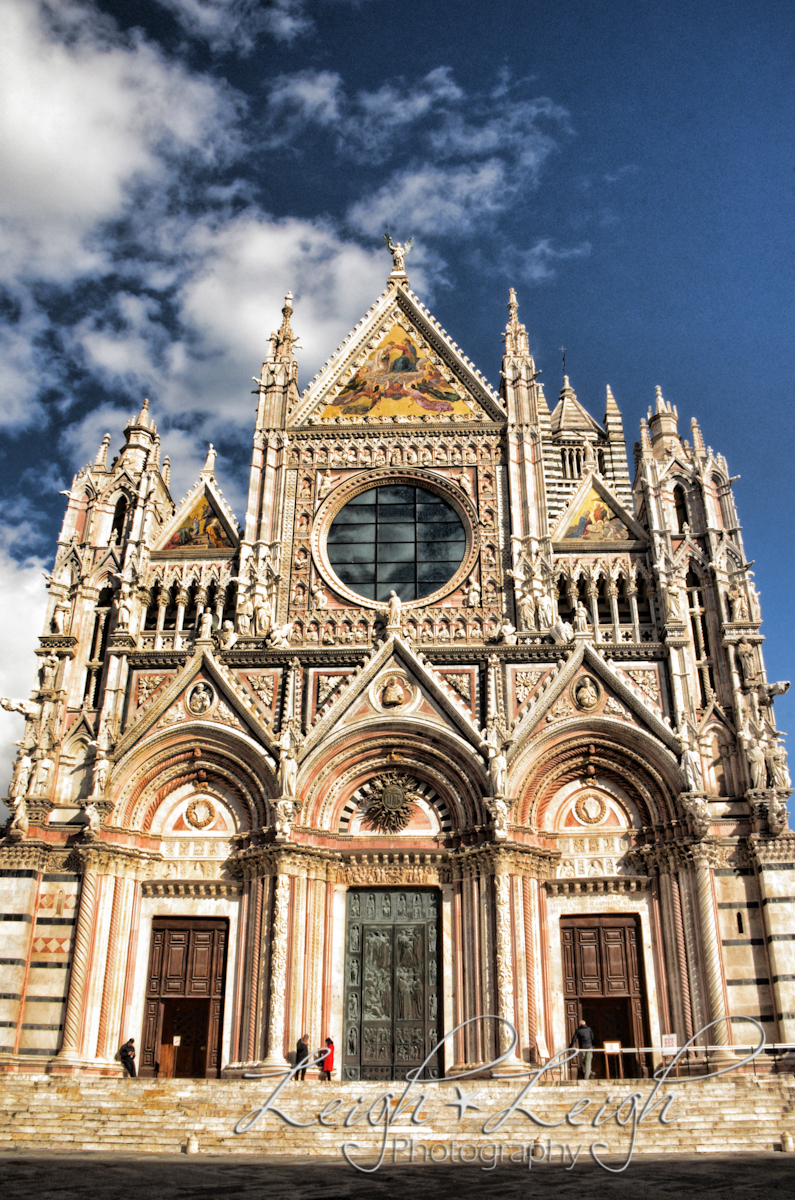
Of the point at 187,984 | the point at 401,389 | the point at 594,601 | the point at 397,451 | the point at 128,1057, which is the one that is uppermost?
the point at 401,389

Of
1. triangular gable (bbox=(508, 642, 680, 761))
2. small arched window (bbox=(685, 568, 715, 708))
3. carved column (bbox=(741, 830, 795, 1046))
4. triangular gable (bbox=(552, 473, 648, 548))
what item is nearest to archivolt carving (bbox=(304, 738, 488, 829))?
triangular gable (bbox=(508, 642, 680, 761))

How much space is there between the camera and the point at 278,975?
62.5 feet

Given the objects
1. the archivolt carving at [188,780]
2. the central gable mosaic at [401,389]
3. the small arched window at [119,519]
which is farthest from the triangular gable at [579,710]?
the small arched window at [119,519]

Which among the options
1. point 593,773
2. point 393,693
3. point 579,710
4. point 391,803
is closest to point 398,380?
point 393,693

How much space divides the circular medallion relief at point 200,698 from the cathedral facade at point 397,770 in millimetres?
141

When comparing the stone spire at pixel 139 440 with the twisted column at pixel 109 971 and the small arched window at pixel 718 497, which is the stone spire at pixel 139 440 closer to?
the twisted column at pixel 109 971

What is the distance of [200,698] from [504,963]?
8443 mm

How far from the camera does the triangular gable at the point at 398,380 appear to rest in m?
26.1

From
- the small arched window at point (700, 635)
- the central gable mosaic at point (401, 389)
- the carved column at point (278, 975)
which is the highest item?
the central gable mosaic at point (401, 389)

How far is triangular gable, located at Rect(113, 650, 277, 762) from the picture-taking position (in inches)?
848

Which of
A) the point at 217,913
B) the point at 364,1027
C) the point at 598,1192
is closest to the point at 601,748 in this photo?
the point at 364,1027

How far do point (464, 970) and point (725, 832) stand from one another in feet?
19.2

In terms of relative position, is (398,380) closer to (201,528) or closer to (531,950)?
(201,528)

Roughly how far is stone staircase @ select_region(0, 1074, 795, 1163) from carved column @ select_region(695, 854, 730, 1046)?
135 cm
